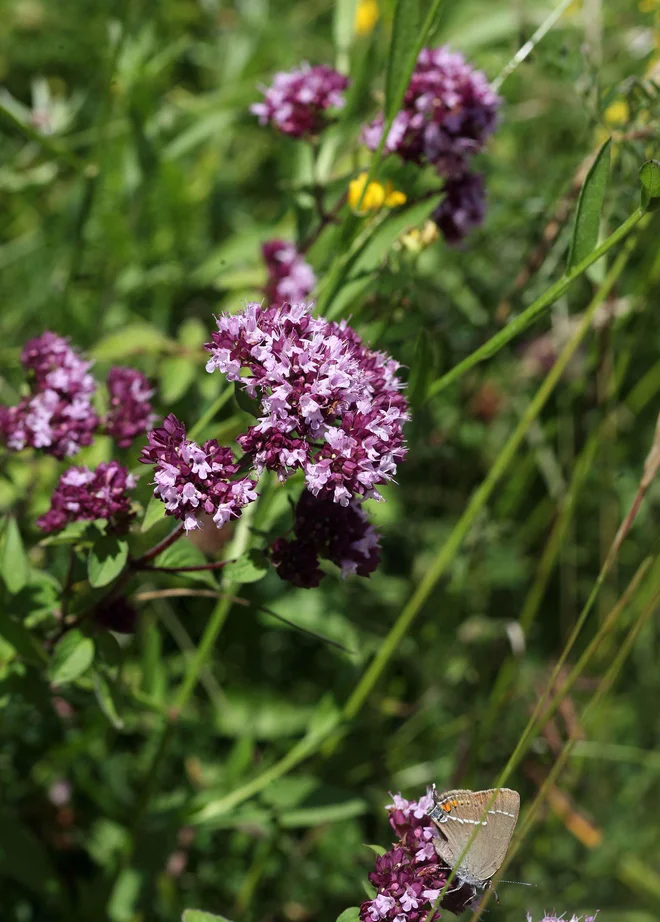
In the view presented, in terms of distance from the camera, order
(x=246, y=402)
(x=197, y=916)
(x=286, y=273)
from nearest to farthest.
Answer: (x=246, y=402), (x=197, y=916), (x=286, y=273)

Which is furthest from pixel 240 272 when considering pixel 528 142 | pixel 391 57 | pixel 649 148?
pixel 528 142

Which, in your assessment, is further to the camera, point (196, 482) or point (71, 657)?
point (71, 657)

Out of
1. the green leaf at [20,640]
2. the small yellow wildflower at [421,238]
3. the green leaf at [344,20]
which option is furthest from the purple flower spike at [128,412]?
the green leaf at [344,20]

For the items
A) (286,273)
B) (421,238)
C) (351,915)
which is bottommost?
(351,915)

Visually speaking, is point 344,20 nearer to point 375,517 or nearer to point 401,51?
point 401,51

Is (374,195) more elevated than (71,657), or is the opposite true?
(374,195)

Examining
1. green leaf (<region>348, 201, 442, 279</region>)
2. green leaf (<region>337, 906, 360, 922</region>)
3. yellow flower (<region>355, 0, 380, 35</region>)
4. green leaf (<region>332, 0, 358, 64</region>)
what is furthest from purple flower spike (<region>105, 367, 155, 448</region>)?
yellow flower (<region>355, 0, 380, 35</region>)

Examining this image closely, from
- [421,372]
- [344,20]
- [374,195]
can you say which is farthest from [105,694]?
[344,20]

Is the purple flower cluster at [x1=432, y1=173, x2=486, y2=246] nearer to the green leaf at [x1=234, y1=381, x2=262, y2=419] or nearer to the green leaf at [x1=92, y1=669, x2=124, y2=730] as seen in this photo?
the green leaf at [x1=234, y1=381, x2=262, y2=419]
